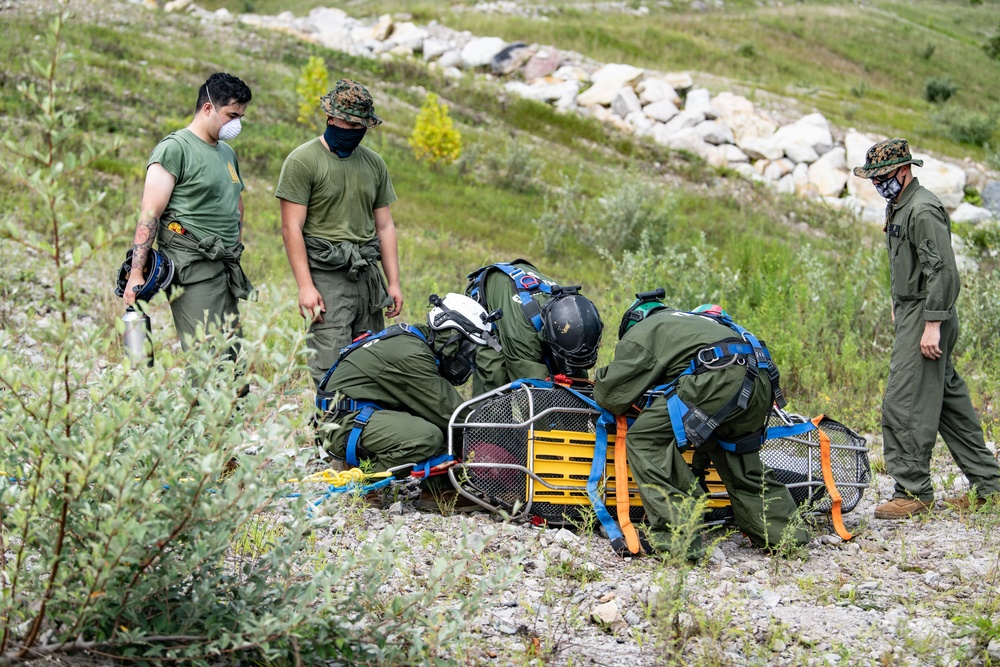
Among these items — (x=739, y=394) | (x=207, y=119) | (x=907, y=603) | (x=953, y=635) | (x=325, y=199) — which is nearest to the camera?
(x=953, y=635)

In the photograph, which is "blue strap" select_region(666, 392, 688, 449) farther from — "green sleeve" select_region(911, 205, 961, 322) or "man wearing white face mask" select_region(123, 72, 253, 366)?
"man wearing white face mask" select_region(123, 72, 253, 366)

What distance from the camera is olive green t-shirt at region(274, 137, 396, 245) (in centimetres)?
514

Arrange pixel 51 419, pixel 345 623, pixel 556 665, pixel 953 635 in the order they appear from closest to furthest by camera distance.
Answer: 1. pixel 51 419
2. pixel 345 623
3. pixel 556 665
4. pixel 953 635

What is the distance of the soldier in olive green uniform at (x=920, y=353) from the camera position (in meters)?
4.79

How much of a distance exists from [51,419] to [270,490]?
0.62m

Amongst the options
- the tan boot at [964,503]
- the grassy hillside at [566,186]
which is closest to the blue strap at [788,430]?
the tan boot at [964,503]

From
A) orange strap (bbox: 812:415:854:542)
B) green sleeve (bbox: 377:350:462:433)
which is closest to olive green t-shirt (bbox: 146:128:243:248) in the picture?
green sleeve (bbox: 377:350:462:433)

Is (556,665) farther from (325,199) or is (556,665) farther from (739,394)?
(325,199)

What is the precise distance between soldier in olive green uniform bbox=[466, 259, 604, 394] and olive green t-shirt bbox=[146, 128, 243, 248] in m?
1.61

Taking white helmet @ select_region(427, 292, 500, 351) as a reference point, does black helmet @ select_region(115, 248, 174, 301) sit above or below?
above

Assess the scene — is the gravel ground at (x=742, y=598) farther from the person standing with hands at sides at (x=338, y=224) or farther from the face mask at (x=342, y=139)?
the face mask at (x=342, y=139)

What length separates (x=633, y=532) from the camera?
14.3 feet

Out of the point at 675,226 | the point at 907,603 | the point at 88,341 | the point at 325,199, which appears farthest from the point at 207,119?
the point at 675,226

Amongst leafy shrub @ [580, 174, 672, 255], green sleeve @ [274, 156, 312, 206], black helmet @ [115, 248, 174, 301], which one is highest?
green sleeve @ [274, 156, 312, 206]
